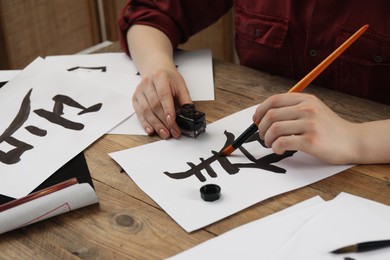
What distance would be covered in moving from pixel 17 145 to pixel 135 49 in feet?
1.22

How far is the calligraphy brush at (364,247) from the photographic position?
62 centimetres

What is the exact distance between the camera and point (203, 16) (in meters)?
1.29

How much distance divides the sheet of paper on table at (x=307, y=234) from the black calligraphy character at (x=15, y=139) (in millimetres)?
354

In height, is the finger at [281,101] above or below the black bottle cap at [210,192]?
above

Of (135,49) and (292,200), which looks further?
(135,49)

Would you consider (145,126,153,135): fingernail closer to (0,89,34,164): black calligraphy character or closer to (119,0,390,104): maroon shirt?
(0,89,34,164): black calligraphy character

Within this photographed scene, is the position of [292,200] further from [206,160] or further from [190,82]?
[190,82]

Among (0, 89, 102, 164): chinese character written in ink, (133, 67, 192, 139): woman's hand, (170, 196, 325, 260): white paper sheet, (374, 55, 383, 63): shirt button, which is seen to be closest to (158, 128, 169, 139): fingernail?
(133, 67, 192, 139): woman's hand

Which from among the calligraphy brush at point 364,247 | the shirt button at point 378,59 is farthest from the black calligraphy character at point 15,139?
the shirt button at point 378,59

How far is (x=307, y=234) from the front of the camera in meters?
0.65

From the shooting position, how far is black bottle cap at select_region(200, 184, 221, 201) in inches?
28.3

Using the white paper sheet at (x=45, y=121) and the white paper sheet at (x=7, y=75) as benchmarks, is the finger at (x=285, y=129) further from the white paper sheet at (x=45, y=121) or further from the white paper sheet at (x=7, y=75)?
the white paper sheet at (x=7, y=75)

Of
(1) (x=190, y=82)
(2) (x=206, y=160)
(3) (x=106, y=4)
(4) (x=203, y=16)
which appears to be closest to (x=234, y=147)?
(2) (x=206, y=160)

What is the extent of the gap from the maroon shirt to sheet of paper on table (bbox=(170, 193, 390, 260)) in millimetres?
464
